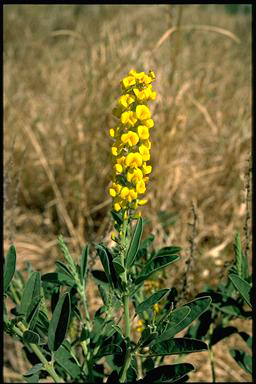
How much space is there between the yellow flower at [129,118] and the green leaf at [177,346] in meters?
0.36

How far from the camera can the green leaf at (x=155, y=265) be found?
0.83 m

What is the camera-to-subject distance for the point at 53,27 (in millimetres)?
5676

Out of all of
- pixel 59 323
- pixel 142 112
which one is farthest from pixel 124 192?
pixel 59 323

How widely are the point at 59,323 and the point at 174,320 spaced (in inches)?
7.7

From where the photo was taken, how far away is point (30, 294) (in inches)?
33.2

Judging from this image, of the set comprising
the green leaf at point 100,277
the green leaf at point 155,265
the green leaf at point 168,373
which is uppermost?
the green leaf at point 155,265

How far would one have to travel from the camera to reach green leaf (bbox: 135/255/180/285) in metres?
0.83

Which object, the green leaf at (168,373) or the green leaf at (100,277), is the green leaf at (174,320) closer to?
the green leaf at (168,373)

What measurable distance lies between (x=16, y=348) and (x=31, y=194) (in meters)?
0.92

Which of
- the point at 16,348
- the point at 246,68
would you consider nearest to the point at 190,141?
the point at 246,68

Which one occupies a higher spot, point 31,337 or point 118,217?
point 118,217

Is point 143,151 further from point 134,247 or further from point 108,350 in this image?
point 108,350

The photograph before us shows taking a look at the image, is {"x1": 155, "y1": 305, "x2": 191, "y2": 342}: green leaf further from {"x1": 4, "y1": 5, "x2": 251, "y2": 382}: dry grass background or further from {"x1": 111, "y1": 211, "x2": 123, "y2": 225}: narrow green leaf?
{"x1": 4, "y1": 5, "x2": 251, "y2": 382}: dry grass background

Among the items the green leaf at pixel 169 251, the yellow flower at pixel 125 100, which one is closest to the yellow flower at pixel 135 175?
the yellow flower at pixel 125 100
